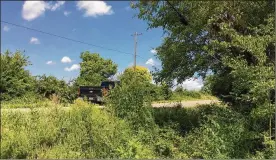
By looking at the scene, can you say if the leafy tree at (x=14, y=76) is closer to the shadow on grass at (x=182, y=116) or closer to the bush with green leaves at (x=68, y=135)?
the bush with green leaves at (x=68, y=135)

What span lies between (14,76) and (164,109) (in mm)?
3886

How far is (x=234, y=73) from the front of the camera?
6.56 meters

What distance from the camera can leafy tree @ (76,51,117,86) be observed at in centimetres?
565

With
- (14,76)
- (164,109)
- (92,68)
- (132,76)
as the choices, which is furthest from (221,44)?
(14,76)

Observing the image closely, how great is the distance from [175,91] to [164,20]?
1.64m

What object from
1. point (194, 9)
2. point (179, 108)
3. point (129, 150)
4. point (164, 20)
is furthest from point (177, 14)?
point (129, 150)

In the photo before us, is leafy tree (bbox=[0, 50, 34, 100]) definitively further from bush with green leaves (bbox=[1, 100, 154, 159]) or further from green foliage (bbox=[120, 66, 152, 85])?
green foliage (bbox=[120, 66, 152, 85])

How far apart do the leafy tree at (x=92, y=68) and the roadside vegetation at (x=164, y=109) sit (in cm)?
2

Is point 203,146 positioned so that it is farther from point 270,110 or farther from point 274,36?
point 274,36

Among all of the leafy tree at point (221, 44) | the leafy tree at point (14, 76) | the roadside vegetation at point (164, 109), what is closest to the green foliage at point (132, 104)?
the roadside vegetation at point (164, 109)

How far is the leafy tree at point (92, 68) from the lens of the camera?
565cm

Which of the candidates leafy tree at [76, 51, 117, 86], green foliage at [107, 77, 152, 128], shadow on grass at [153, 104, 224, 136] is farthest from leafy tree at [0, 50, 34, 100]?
shadow on grass at [153, 104, 224, 136]

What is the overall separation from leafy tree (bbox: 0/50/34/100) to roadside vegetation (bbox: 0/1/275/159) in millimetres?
13

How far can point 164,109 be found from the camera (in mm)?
8188
